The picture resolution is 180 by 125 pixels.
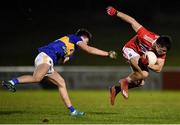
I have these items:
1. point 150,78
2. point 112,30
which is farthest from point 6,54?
point 150,78

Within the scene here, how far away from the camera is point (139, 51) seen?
15500 mm

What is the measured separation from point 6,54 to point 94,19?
653 cm

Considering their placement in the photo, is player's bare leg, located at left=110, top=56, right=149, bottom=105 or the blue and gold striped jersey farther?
player's bare leg, located at left=110, top=56, right=149, bottom=105

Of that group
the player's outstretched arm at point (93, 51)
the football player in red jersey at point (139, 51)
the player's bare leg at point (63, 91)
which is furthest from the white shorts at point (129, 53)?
the player's bare leg at point (63, 91)

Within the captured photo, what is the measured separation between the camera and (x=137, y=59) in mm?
15219

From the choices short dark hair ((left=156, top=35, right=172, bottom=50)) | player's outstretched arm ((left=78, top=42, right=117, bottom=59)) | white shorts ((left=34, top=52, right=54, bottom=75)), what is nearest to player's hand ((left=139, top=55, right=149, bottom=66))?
short dark hair ((left=156, top=35, right=172, bottom=50))

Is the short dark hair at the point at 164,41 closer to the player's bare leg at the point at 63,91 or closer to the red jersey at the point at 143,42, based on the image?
the red jersey at the point at 143,42

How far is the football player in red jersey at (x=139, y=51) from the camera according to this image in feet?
47.4

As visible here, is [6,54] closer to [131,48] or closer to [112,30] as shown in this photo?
[112,30]

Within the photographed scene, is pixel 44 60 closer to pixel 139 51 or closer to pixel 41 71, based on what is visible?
pixel 41 71

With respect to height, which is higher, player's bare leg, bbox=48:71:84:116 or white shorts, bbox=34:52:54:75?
white shorts, bbox=34:52:54:75

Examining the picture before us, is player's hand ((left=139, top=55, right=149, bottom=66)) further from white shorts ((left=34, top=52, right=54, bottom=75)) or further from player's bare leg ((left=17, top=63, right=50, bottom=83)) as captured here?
player's bare leg ((left=17, top=63, right=50, bottom=83))

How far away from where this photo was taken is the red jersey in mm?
14857

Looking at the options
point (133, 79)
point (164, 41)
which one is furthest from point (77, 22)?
point (164, 41)
